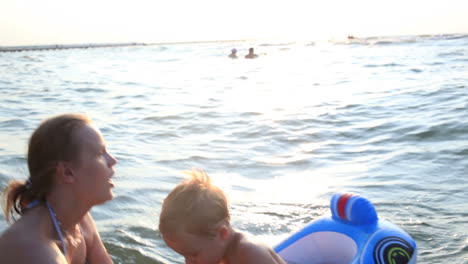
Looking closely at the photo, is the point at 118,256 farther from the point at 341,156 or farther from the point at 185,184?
the point at 341,156

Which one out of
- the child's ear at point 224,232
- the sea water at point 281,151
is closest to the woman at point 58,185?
the child's ear at point 224,232

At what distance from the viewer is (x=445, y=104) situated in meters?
9.55

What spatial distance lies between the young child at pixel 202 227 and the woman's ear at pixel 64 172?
1.26 ft

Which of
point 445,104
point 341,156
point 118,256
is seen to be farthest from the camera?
point 445,104

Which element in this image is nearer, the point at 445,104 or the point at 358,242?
the point at 358,242

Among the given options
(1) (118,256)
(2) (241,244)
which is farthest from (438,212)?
(2) (241,244)

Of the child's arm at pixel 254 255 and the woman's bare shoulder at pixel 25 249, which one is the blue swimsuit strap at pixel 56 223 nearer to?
the woman's bare shoulder at pixel 25 249

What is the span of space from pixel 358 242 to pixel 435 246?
1.51m

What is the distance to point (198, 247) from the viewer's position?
91.4 inches

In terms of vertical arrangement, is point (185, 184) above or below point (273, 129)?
above

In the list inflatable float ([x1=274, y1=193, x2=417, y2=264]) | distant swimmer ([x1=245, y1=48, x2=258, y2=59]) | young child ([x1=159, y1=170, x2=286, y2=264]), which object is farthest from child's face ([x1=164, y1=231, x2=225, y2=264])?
distant swimmer ([x1=245, y1=48, x2=258, y2=59])

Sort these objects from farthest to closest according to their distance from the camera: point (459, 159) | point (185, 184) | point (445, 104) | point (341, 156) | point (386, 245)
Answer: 1. point (445, 104)
2. point (341, 156)
3. point (459, 159)
4. point (386, 245)
5. point (185, 184)

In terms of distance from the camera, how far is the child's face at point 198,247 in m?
2.30

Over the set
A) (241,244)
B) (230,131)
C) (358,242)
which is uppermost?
(241,244)
